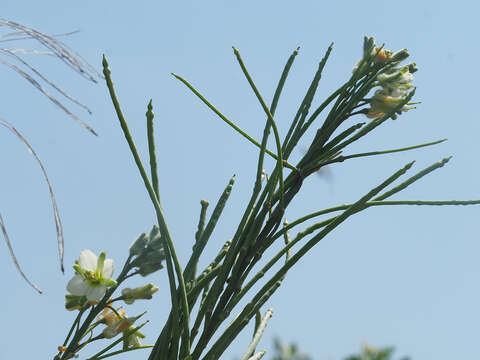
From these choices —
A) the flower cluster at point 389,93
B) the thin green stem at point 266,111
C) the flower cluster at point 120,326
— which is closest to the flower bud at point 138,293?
the flower cluster at point 120,326

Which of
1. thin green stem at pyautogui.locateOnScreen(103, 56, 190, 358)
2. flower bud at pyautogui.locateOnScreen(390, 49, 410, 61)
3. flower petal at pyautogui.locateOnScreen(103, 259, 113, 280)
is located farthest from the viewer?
flower bud at pyautogui.locateOnScreen(390, 49, 410, 61)

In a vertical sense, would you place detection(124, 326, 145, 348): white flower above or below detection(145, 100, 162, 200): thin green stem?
below

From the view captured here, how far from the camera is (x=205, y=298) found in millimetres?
688

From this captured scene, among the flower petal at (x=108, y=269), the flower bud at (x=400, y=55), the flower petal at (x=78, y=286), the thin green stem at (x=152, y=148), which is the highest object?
the flower bud at (x=400, y=55)

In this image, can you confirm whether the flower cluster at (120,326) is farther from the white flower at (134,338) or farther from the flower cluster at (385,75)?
the flower cluster at (385,75)

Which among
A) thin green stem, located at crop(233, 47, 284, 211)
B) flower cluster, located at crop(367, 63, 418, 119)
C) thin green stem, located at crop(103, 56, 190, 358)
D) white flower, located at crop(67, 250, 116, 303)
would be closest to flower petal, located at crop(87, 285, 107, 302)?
white flower, located at crop(67, 250, 116, 303)

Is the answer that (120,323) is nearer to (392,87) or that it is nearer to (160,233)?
(160,233)

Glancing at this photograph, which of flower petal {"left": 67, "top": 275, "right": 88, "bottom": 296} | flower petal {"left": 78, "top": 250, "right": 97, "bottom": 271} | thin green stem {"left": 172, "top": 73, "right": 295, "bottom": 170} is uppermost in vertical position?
thin green stem {"left": 172, "top": 73, "right": 295, "bottom": 170}

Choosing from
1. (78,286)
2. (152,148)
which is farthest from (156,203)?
(78,286)

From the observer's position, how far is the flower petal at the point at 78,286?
26.8 inches

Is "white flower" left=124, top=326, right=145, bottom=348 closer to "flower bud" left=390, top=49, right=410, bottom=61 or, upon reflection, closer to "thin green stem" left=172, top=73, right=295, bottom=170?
"thin green stem" left=172, top=73, right=295, bottom=170

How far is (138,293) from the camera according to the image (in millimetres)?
691

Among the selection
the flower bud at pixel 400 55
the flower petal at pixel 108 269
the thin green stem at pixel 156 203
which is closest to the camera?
the thin green stem at pixel 156 203

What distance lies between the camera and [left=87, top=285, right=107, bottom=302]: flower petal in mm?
672
